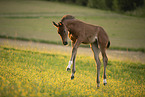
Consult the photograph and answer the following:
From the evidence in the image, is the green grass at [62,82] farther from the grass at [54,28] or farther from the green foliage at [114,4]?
the green foliage at [114,4]

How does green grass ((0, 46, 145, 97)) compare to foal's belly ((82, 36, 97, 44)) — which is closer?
green grass ((0, 46, 145, 97))

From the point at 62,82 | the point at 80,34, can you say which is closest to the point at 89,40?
the point at 80,34

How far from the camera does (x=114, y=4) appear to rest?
74938 millimetres

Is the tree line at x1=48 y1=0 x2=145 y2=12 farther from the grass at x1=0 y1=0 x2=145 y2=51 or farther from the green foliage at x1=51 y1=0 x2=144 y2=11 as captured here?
the grass at x1=0 y1=0 x2=145 y2=51

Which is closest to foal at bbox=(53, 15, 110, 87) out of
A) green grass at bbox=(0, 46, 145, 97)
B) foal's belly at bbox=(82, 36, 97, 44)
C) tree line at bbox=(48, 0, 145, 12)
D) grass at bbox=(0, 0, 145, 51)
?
foal's belly at bbox=(82, 36, 97, 44)

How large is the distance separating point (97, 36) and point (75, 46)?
1.30m

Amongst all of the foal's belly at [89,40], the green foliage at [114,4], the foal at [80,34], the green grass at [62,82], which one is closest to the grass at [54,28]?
the green grass at [62,82]

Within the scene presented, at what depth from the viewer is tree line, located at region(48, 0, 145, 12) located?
2412 inches

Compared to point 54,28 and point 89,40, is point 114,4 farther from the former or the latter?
point 89,40

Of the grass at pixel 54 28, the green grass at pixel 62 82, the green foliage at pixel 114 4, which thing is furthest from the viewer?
the green foliage at pixel 114 4

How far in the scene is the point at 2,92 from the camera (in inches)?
194

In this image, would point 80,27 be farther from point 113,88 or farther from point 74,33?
point 113,88

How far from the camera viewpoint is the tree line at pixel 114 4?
201 feet

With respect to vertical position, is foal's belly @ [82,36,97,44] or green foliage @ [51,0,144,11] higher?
green foliage @ [51,0,144,11]
